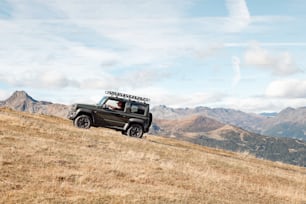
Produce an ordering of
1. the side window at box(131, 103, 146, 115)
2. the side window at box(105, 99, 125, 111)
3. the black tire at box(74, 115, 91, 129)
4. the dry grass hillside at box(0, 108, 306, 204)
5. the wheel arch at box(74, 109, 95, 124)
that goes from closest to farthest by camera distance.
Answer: the dry grass hillside at box(0, 108, 306, 204) → the wheel arch at box(74, 109, 95, 124) → the black tire at box(74, 115, 91, 129) → the side window at box(105, 99, 125, 111) → the side window at box(131, 103, 146, 115)

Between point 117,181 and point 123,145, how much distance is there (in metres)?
8.43

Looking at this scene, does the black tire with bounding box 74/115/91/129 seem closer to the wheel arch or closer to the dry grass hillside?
the wheel arch

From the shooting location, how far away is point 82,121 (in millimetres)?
25438

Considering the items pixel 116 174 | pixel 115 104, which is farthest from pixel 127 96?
pixel 116 174

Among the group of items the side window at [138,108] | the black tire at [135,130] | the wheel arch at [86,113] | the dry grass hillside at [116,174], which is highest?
the side window at [138,108]

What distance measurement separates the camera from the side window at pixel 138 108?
25828 millimetres

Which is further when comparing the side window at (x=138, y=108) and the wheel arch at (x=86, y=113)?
the side window at (x=138, y=108)

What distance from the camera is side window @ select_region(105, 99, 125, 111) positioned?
25.6 meters

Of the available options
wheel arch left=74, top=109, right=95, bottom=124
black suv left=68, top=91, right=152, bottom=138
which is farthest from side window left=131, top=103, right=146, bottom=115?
wheel arch left=74, top=109, right=95, bottom=124

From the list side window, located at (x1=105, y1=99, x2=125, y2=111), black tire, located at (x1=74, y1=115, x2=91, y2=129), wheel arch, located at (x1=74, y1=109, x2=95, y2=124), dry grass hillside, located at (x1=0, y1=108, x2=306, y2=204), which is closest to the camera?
dry grass hillside, located at (x1=0, y1=108, x2=306, y2=204)

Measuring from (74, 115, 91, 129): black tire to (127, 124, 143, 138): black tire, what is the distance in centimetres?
281

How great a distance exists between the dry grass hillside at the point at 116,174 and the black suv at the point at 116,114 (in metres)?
1.72

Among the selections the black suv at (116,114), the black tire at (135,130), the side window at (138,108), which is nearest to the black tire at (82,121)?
the black suv at (116,114)

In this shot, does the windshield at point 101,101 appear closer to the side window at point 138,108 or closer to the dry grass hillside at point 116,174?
the side window at point 138,108
